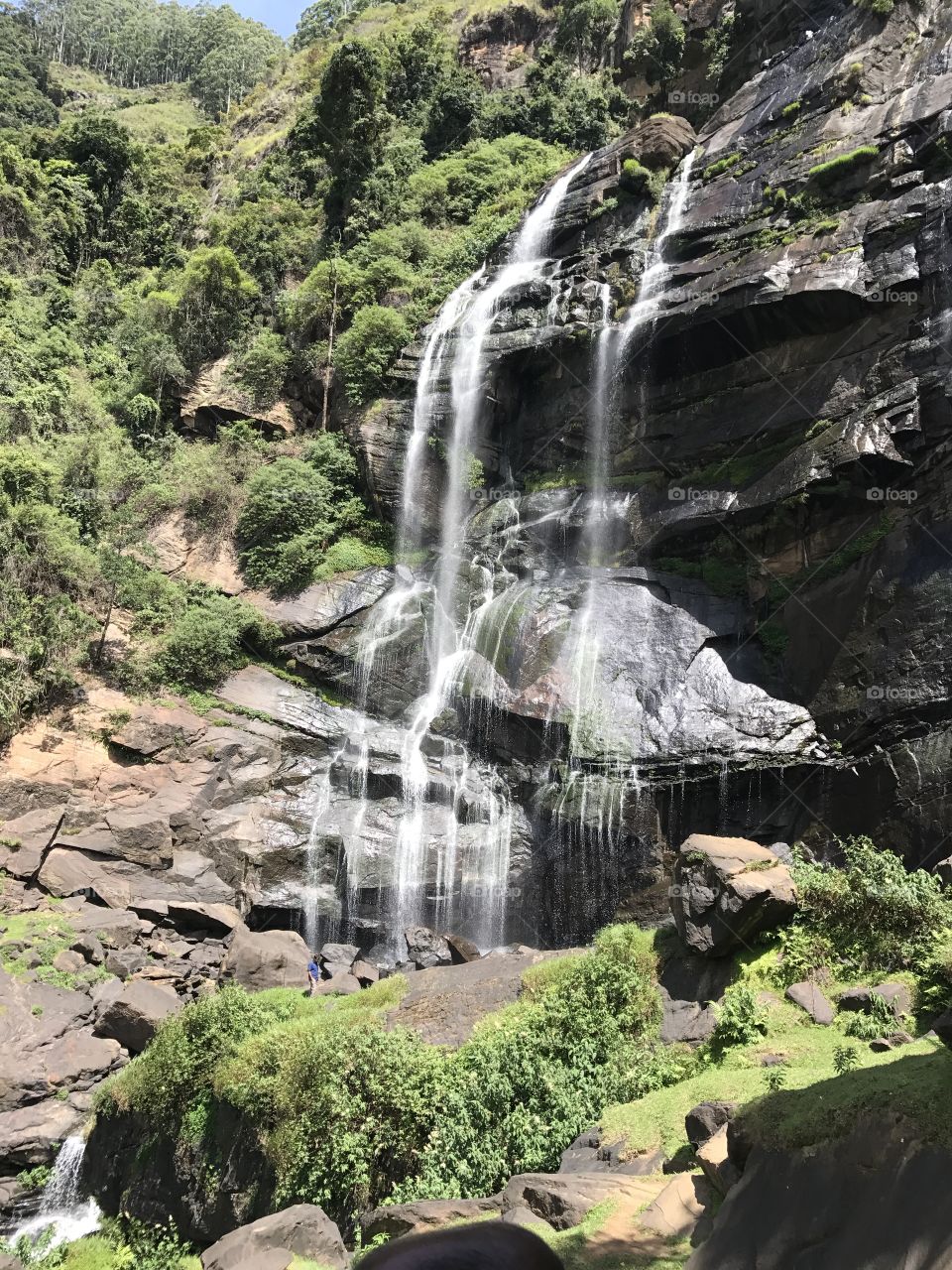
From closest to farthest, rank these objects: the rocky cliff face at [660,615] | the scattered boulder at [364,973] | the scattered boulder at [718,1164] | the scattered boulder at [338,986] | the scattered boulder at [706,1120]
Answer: the scattered boulder at [718,1164] < the scattered boulder at [706,1120] < the scattered boulder at [338,986] < the scattered boulder at [364,973] < the rocky cliff face at [660,615]

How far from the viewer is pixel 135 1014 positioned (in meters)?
12.2

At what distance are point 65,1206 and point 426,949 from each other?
20.2 feet

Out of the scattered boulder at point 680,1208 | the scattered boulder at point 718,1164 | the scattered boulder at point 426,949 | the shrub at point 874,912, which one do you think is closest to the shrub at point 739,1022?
the shrub at point 874,912

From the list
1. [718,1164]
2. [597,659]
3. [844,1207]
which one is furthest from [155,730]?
[844,1207]

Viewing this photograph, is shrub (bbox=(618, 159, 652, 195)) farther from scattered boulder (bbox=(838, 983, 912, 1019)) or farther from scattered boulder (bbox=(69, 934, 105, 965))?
scattered boulder (bbox=(69, 934, 105, 965))

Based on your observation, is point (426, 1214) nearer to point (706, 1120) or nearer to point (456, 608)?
point (706, 1120)

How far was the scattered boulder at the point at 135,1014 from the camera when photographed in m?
12.2

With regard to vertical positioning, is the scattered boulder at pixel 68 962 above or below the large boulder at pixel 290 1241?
above

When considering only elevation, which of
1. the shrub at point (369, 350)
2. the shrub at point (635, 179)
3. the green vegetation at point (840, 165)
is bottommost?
the shrub at point (369, 350)

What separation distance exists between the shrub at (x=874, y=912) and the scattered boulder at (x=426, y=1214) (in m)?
4.75

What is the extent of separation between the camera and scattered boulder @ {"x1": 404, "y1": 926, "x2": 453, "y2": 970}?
48.8ft

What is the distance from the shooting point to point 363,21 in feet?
164

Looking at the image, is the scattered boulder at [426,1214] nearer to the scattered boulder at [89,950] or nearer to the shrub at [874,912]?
the shrub at [874,912]

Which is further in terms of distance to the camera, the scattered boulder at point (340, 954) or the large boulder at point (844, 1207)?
the scattered boulder at point (340, 954)
